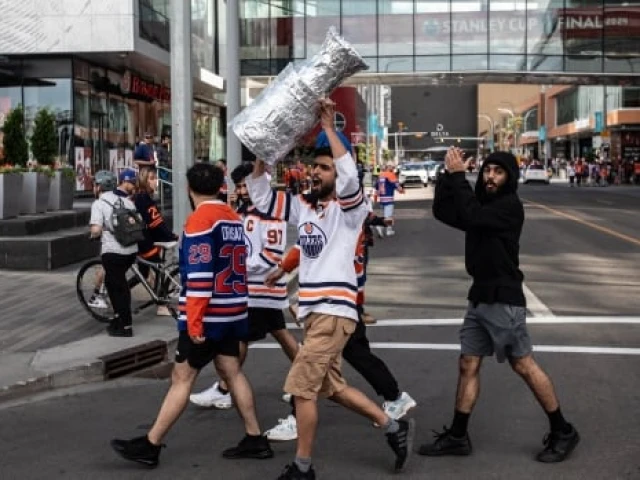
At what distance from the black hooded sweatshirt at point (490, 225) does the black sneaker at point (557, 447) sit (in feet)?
2.82

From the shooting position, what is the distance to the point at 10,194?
52.4 feet

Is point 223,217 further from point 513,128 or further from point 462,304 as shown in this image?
point 513,128

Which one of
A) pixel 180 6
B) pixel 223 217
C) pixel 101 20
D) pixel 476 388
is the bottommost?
pixel 476 388

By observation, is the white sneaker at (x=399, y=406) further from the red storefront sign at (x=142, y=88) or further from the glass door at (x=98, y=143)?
the red storefront sign at (x=142, y=88)

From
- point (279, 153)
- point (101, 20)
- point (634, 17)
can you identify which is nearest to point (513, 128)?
point (634, 17)

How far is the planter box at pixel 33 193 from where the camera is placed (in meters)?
16.7

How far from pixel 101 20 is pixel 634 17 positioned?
23647 mm

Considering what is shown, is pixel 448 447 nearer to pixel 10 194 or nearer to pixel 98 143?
pixel 10 194

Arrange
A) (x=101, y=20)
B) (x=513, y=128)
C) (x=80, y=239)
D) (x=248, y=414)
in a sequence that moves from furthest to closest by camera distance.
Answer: (x=513, y=128) → (x=101, y=20) → (x=80, y=239) → (x=248, y=414)

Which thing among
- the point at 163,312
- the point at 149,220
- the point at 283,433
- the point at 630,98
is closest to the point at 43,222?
the point at 163,312

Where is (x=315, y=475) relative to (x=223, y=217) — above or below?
below

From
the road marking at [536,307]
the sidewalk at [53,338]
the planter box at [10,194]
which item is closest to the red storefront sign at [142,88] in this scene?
the planter box at [10,194]

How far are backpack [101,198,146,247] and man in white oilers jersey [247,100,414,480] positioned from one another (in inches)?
165

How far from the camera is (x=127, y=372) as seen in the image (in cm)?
853
